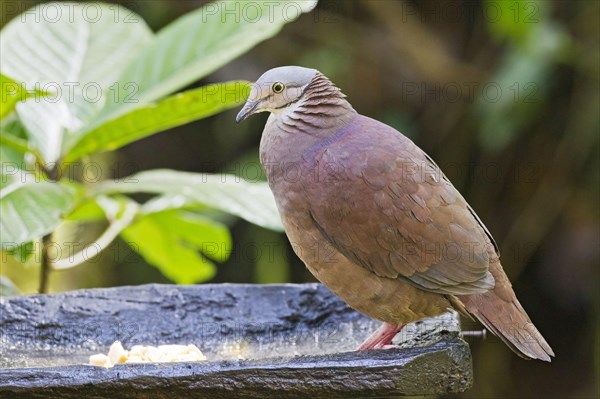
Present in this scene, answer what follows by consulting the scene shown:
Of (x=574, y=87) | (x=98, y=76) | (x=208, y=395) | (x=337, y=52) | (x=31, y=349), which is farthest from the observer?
(x=337, y=52)

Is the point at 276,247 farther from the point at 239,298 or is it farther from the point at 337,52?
the point at 239,298

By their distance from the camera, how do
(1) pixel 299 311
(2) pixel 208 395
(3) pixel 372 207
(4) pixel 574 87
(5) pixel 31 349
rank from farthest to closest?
1. (4) pixel 574 87
2. (1) pixel 299 311
3. (5) pixel 31 349
4. (3) pixel 372 207
5. (2) pixel 208 395

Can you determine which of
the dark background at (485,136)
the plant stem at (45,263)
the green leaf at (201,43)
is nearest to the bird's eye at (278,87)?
the green leaf at (201,43)

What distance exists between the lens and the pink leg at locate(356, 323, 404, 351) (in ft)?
6.54

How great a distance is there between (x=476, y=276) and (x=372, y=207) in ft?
0.93

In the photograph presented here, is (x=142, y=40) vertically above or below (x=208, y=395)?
above

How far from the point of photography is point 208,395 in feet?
5.27

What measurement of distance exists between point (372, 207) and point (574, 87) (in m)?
2.88

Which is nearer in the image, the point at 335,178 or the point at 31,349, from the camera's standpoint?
the point at 335,178

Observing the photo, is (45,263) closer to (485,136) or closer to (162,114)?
(162,114)

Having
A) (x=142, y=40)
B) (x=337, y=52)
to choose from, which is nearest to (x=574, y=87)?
(x=337, y=52)

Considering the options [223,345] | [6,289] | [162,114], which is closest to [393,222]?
[223,345]

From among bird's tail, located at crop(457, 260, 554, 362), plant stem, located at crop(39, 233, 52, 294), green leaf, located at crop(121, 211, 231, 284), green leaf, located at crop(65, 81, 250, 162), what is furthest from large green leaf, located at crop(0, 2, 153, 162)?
bird's tail, located at crop(457, 260, 554, 362)

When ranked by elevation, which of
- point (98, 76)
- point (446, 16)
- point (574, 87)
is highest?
point (446, 16)
